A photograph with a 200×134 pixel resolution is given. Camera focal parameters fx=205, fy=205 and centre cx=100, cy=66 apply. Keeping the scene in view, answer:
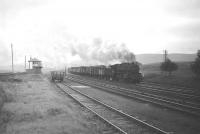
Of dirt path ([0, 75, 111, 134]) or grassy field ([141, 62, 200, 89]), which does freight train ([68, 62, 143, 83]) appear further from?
dirt path ([0, 75, 111, 134])

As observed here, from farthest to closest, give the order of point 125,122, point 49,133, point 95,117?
1. point 95,117
2. point 125,122
3. point 49,133

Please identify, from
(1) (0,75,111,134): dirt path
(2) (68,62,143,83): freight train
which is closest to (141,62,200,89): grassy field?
(2) (68,62,143,83): freight train

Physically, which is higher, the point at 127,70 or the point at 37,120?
the point at 127,70

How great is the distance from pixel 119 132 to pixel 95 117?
8.56ft

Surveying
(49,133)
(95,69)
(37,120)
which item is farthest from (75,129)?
(95,69)

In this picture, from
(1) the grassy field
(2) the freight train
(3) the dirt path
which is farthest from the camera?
(2) the freight train

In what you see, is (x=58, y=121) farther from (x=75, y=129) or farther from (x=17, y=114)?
(x=17, y=114)

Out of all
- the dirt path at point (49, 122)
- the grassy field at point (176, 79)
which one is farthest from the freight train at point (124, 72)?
the dirt path at point (49, 122)

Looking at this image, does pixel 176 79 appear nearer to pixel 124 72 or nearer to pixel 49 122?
pixel 124 72

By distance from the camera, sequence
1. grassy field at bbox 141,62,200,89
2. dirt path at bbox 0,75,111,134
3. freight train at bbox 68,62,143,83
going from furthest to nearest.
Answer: freight train at bbox 68,62,143,83, grassy field at bbox 141,62,200,89, dirt path at bbox 0,75,111,134

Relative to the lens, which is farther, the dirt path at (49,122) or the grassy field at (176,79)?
the grassy field at (176,79)

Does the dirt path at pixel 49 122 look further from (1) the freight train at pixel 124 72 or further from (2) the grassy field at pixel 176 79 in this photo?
(2) the grassy field at pixel 176 79

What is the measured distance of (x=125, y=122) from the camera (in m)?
9.36

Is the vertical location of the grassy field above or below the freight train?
below
